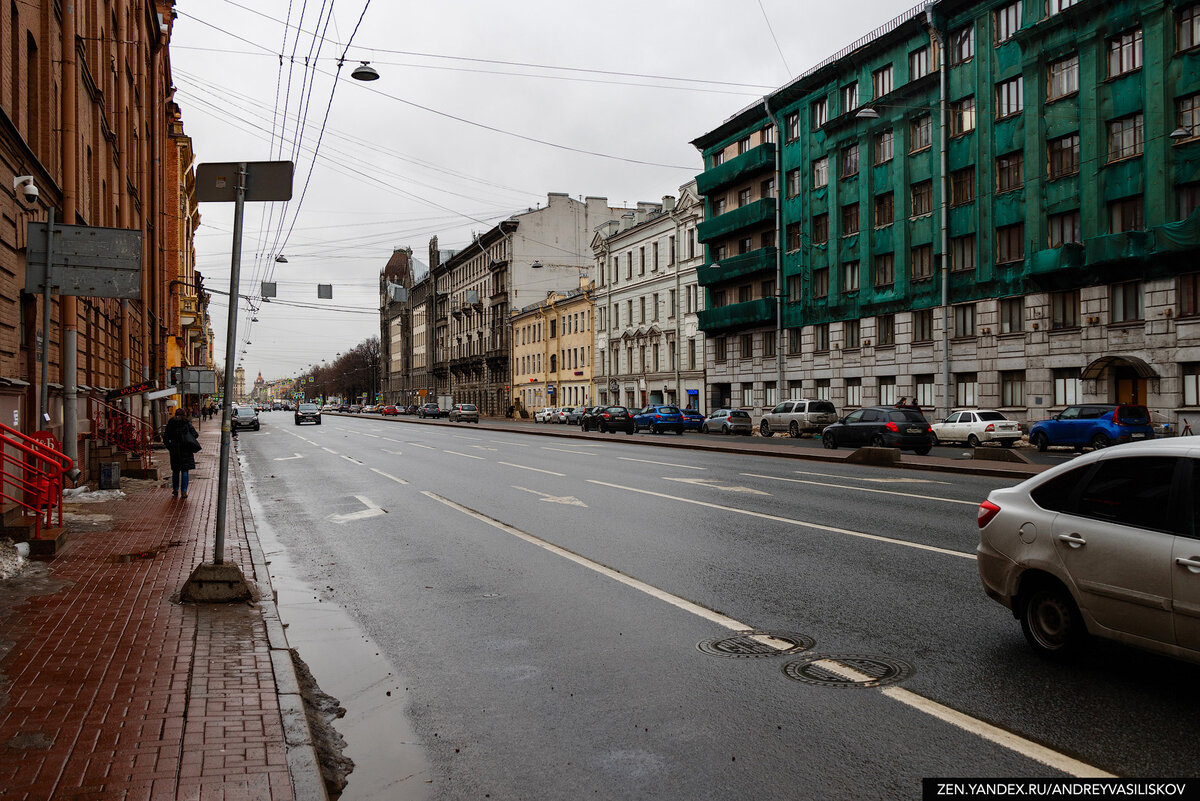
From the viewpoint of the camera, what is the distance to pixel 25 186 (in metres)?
12.3

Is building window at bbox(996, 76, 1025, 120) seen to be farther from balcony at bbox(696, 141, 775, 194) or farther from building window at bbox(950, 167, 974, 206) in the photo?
balcony at bbox(696, 141, 775, 194)

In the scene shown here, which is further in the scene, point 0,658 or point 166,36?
point 166,36

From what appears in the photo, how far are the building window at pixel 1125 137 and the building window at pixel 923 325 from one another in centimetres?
986

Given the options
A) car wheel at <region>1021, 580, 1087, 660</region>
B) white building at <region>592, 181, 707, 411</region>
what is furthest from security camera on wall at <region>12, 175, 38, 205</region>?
white building at <region>592, 181, 707, 411</region>

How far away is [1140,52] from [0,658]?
35.6 m

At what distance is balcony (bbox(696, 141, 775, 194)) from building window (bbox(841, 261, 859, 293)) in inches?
353

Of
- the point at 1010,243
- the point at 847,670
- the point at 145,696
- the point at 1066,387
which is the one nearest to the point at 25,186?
the point at 145,696

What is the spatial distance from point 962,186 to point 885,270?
222 inches

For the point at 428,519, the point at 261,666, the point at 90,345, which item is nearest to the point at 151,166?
the point at 90,345

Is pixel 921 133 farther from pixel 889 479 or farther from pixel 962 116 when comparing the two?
pixel 889 479

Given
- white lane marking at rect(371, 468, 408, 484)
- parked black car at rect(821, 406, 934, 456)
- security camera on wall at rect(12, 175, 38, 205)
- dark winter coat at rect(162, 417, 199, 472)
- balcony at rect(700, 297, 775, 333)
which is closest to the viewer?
security camera on wall at rect(12, 175, 38, 205)

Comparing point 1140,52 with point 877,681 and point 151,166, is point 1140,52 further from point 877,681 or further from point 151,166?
point 151,166

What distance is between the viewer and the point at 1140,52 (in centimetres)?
3038

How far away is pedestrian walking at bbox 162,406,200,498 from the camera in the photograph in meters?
16.0
